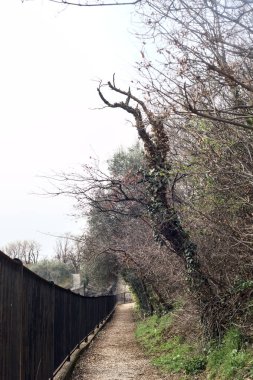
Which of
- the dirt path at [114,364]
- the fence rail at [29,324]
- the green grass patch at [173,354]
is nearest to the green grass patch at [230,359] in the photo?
the green grass patch at [173,354]

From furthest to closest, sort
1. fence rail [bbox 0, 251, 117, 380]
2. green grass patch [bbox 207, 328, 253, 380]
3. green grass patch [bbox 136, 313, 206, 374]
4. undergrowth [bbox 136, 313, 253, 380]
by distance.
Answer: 1. green grass patch [bbox 136, 313, 206, 374]
2. undergrowth [bbox 136, 313, 253, 380]
3. green grass patch [bbox 207, 328, 253, 380]
4. fence rail [bbox 0, 251, 117, 380]

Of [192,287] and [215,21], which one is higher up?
[215,21]

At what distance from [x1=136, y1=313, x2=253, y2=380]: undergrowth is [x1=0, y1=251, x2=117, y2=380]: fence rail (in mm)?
2170

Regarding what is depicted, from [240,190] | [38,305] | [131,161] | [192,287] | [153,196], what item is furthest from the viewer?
[131,161]

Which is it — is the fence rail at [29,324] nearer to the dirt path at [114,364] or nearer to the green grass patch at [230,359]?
the dirt path at [114,364]

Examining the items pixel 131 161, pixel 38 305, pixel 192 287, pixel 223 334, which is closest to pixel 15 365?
pixel 38 305

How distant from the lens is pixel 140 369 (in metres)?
10.8

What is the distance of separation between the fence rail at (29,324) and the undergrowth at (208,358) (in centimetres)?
217

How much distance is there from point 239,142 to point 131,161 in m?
22.8

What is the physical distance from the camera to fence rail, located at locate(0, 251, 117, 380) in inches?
188

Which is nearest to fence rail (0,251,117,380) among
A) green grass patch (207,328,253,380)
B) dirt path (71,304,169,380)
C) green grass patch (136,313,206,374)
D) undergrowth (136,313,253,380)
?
dirt path (71,304,169,380)

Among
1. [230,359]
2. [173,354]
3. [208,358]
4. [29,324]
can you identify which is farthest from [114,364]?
[29,324]

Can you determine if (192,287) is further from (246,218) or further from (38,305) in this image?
(38,305)

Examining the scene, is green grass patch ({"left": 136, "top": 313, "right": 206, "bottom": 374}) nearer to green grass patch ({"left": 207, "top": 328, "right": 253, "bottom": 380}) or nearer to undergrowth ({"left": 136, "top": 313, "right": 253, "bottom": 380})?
undergrowth ({"left": 136, "top": 313, "right": 253, "bottom": 380})
